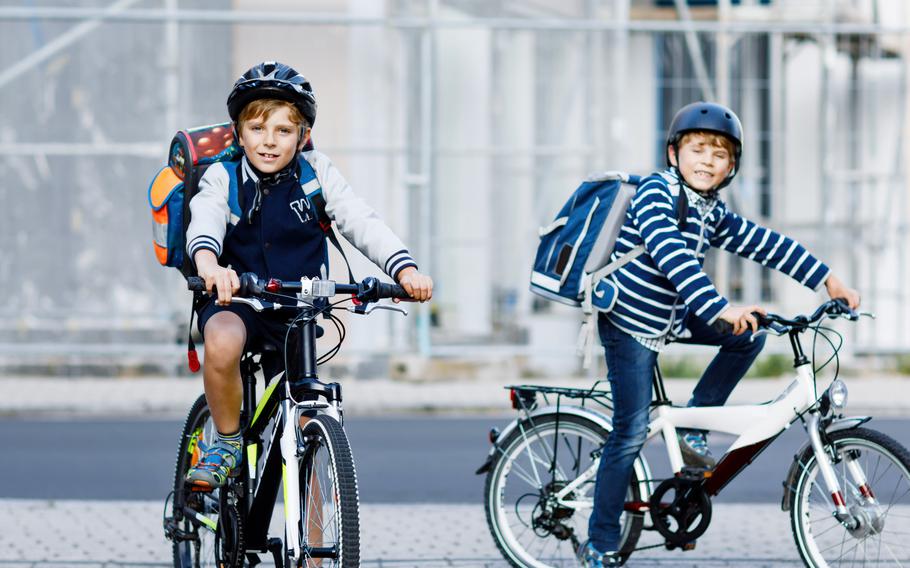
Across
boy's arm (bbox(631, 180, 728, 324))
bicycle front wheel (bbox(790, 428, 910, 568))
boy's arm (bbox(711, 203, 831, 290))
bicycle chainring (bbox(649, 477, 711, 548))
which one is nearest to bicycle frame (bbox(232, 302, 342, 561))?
boy's arm (bbox(631, 180, 728, 324))

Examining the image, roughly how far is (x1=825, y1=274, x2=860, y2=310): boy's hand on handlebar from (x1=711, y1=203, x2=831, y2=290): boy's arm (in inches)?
1.0

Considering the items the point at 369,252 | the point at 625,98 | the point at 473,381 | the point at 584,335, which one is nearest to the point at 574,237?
the point at 584,335

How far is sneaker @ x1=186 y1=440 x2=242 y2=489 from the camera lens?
457 centimetres

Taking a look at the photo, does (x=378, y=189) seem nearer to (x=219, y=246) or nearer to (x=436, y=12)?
(x=436, y=12)

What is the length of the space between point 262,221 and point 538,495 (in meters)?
1.57

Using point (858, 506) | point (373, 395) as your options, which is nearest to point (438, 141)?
point (373, 395)

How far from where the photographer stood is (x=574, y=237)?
5.27m

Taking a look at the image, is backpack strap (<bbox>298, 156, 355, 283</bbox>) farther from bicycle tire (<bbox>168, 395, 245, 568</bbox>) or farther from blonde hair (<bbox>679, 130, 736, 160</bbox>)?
blonde hair (<bbox>679, 130, 736, 160</bbox>)

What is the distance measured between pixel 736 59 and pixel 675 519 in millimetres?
10111

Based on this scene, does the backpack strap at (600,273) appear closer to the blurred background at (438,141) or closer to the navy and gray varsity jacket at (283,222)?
the navy and gray varsity jacket at (283,222)

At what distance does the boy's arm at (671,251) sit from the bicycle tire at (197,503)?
1539 mm

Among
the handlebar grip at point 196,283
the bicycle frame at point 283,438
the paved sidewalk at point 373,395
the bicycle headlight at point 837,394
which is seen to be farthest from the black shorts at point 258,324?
the paved sidewalk at point 373,395

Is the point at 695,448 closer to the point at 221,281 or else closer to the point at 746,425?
the point at 746,425

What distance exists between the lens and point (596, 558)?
17.3 ft
